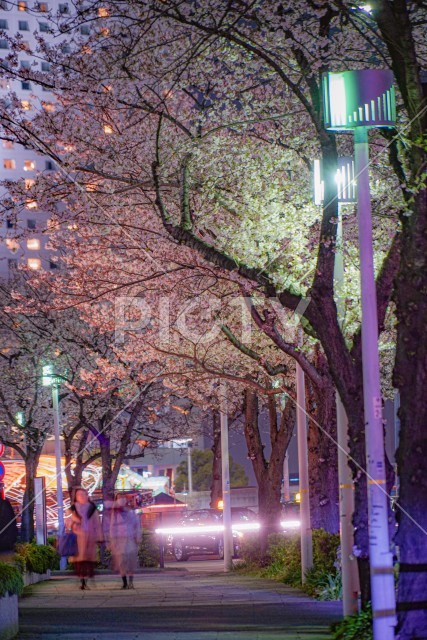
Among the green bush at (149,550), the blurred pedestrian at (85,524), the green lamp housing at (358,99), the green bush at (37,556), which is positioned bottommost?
the green bush at (149,550)

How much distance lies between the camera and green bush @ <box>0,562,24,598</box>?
14.2 metres

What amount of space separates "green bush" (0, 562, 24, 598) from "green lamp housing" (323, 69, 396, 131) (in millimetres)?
7303

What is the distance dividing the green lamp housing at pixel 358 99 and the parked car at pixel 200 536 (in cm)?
2818

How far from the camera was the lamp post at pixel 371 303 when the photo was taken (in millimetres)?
10930

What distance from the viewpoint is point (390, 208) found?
19.5 m

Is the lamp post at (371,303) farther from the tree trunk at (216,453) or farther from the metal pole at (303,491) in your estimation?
the tree trunk at (216,453)

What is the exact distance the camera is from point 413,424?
11.5 m

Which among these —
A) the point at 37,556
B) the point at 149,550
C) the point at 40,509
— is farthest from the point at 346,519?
the point at 149,550

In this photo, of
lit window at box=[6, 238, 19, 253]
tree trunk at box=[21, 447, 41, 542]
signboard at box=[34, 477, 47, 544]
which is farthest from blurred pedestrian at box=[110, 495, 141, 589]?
tree trunk at box=[21, 447, 41, 542]

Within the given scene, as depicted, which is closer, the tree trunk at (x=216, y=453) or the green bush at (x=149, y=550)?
the green bush at (x=149, y=550)

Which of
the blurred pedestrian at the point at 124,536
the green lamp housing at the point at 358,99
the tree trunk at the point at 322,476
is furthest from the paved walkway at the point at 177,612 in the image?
the green lamp housing at the point at 358,99

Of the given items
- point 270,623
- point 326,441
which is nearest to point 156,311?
point 326,441

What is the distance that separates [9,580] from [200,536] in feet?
83.7

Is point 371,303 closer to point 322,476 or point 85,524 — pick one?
point 85,524
